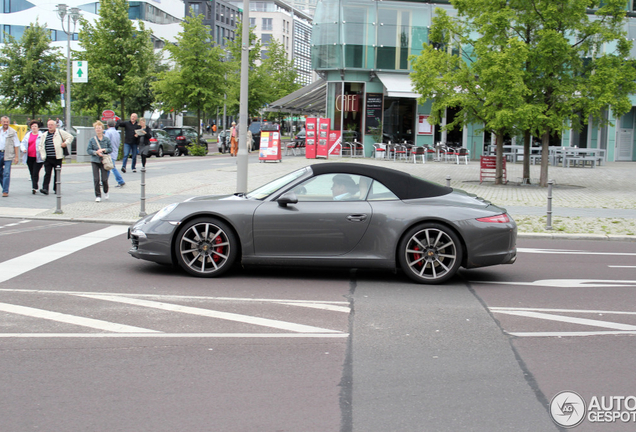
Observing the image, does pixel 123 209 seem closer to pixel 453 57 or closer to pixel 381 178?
pixel 381 178

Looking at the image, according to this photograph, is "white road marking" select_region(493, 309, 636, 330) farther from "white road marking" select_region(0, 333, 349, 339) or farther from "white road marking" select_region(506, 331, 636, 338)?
"white road marking" select_region(0, 333, 349, 339)

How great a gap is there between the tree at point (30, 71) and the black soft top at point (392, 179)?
141ft

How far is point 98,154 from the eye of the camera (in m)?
14.9

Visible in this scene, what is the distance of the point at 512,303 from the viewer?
23.3 ft

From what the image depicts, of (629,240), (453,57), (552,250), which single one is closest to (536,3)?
(453,57)

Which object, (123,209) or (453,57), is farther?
(453,57)

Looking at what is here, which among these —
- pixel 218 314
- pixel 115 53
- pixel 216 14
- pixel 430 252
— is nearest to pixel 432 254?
pixel 430 252

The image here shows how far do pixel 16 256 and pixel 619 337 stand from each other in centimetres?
733

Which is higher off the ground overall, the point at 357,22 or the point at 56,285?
the point at 357,22

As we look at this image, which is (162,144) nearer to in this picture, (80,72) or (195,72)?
(80,72)

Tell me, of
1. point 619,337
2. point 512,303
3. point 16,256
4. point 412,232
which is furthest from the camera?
point 16,256

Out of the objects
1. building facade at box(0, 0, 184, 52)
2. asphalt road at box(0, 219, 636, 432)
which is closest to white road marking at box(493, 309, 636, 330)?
asphalt road at box(0, 219, 636, 432)

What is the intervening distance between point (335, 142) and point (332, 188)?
27.0 metres

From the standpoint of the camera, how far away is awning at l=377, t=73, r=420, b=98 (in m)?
35.4
